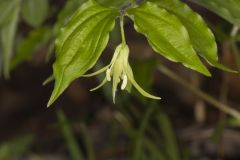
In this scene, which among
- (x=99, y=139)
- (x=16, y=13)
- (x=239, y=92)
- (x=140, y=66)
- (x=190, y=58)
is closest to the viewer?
(x=190, y=58)

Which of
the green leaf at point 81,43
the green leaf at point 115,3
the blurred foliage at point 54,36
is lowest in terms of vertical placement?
the blurred foliage at point 54,36

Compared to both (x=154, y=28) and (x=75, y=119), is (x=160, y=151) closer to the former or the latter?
(x=75, y=119)

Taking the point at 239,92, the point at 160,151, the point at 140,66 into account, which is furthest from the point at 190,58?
the point at 239,92

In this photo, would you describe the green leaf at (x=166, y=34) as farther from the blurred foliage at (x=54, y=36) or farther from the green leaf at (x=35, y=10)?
the green leaf at (x=35, y=10)

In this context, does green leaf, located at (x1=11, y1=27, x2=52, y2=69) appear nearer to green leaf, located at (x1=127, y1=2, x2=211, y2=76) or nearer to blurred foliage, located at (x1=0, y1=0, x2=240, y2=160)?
blurred foliage, located at (x1=0, y1=0, x2=240, y2=160)

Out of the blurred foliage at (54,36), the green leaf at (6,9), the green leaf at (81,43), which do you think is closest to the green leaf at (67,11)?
the blurred foliage at (54,36)

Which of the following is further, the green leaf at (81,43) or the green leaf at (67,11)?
the green leaf at (67,11)

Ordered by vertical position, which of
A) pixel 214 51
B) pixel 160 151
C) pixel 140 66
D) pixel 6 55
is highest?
pixel 214 51
